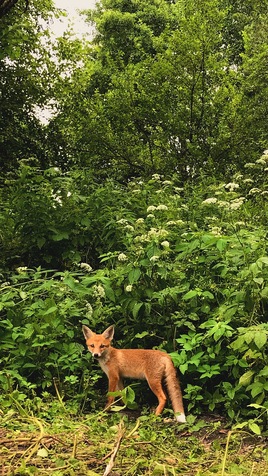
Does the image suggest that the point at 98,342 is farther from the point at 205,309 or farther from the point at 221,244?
the point at 221,244

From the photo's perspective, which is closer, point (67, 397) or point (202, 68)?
point (67, 397)

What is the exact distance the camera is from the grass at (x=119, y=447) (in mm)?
2170

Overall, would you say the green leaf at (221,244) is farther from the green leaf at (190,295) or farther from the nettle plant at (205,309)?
the green leaf at (190,295)

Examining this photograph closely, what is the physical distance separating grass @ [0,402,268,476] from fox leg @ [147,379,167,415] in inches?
3.7

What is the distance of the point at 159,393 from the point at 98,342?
554mm

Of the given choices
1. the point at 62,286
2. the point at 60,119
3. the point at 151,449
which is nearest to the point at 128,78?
the point at 60,119

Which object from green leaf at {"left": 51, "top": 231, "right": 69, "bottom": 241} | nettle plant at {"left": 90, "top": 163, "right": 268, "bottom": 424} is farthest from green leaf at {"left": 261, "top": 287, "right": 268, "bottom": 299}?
green leaf at {"left": 51, "top": 231, "right": 69, "bottom": 241}

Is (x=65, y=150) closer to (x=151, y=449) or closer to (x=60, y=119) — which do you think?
(x=60, y=119)

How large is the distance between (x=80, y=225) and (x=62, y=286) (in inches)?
78.5

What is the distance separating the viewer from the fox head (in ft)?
11.3

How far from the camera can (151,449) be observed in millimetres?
2496

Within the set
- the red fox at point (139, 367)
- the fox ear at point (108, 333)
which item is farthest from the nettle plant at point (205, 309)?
the fox ear at point (108, 333)

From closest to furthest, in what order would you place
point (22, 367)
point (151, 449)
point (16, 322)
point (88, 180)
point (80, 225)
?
point (151, 449), point (22, 367), point (16, 322), point (80, 225), point (88, 180)

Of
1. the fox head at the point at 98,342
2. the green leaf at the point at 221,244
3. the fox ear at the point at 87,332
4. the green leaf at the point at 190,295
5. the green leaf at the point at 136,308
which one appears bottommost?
the fox head at the point at 98,342
